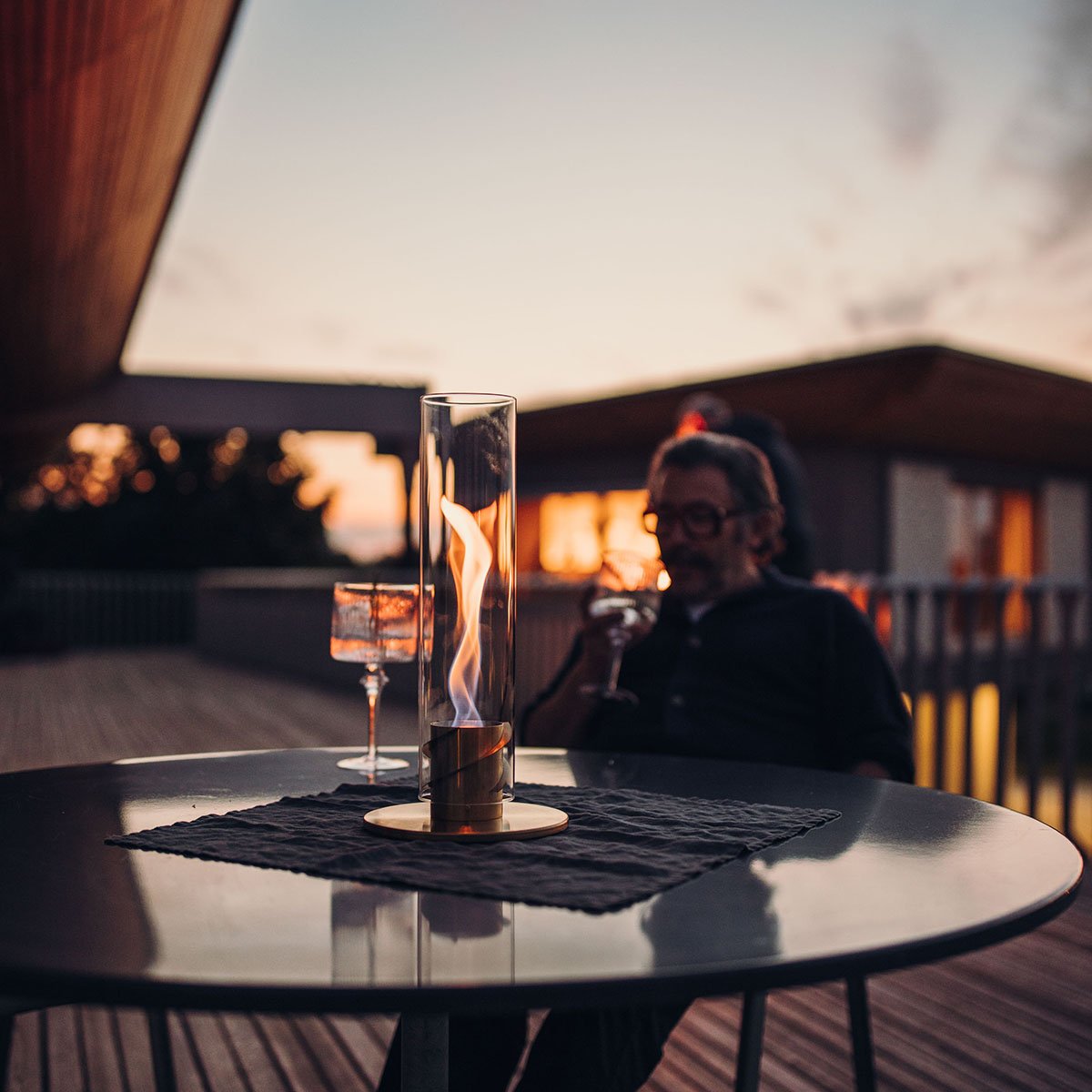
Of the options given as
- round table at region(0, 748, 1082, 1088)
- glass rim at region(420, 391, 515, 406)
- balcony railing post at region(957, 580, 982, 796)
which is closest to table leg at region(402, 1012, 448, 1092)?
round table at region(0, 748, 1082, 1088)

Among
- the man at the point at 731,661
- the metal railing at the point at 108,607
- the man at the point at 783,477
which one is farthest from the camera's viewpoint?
the metal railing at the point at 108,607

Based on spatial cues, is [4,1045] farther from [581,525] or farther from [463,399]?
[581,525]

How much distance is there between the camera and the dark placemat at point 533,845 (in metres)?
0.87

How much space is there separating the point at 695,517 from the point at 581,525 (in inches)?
477

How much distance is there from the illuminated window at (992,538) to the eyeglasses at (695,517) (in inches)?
447

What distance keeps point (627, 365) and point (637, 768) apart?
55.3ft

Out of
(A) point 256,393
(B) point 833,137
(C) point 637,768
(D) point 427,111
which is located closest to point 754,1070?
(C) point 637,768

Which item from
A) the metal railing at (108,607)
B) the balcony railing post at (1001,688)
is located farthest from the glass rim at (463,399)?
the metal railing at (108,607)

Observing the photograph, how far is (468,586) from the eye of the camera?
1042 mm

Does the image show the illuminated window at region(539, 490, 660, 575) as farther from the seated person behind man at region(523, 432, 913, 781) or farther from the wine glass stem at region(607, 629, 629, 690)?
the wine glass stem at region(607, 629, 629, 690)

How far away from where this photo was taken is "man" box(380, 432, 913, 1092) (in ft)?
5.68

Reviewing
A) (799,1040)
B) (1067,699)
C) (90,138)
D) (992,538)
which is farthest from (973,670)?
(992,538)

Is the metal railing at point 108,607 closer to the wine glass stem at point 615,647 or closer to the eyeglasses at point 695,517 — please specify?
the eyeglasses at point 695,517

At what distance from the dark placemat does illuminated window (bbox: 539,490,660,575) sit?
11856mm
